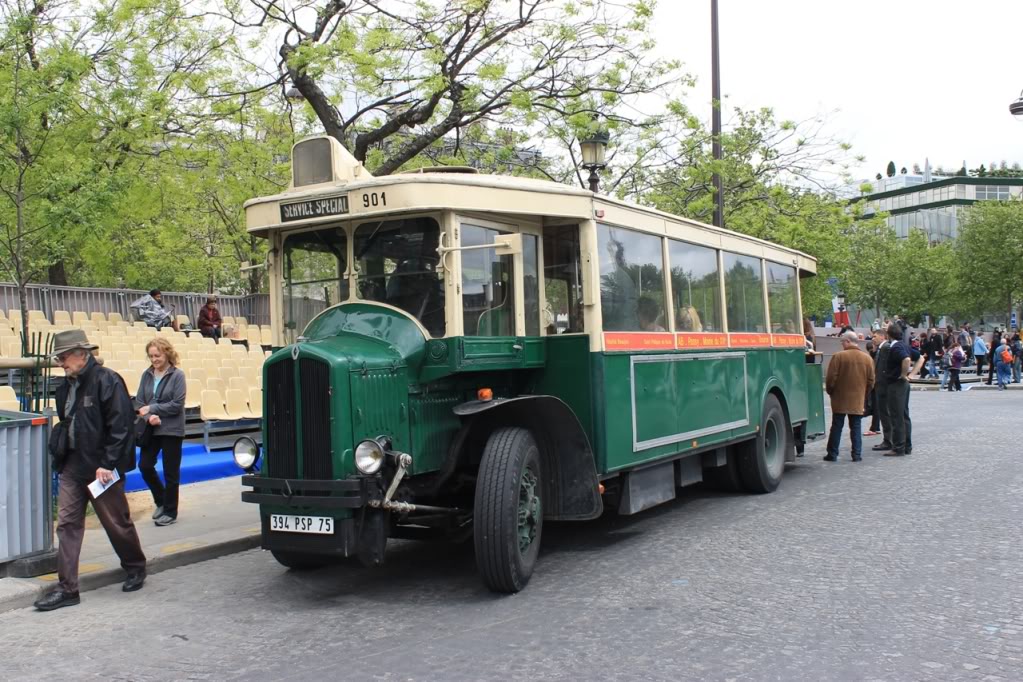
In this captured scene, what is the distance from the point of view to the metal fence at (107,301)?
→ 2142cm

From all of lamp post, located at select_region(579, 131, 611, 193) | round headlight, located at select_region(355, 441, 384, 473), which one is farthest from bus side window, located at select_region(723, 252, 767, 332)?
round headlight, located at select_region(355, 441, 384, 473)

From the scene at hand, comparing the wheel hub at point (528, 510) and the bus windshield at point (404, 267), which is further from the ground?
the bus windshield at point (404, 267)

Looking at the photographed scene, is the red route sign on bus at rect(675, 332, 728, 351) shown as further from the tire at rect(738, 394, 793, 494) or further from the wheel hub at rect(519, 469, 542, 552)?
the wheel hub at rect(519, 469, 542, 552)

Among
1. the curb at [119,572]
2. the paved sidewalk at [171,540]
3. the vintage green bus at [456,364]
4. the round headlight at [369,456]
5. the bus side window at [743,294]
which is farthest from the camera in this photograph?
the bus side window at [743,294]

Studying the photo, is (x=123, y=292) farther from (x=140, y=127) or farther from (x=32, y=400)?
(x=32, y=400)

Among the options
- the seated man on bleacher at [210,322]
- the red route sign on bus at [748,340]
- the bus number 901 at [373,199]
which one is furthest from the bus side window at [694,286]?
the seated man on bleacher at [210,322]

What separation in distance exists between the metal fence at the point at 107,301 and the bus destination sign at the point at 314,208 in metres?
15.0

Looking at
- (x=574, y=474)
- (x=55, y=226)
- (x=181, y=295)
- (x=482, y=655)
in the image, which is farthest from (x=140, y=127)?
(x=482, y=655)

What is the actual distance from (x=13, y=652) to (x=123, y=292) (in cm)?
2020

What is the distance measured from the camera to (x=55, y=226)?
11.1 metres

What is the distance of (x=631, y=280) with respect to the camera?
7.85 metres

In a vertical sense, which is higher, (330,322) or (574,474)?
(330,322)

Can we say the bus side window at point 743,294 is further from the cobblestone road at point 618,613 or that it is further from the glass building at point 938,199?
the glass building at point 938,199

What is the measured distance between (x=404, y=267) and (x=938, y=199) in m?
85.3
